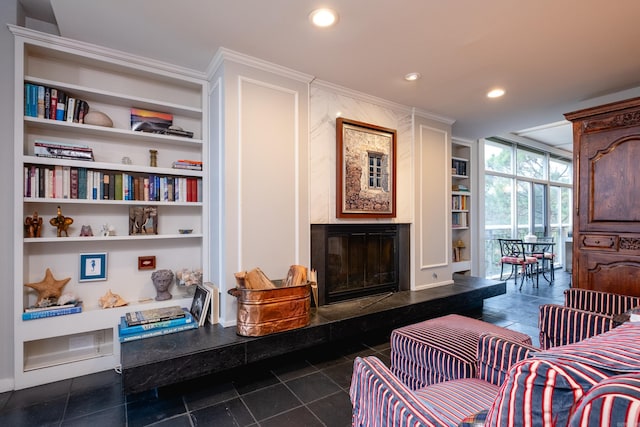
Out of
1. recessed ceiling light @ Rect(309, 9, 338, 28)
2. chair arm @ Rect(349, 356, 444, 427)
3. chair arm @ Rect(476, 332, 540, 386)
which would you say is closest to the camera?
chair arm @ Rect(349, 356, 444, 427)

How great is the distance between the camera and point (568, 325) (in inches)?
74.1

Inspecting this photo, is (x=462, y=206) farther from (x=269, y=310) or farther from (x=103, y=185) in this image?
(x=103, y=185)

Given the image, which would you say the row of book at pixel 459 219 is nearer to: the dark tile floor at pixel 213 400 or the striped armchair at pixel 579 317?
the striped armchair at pixel 579 317

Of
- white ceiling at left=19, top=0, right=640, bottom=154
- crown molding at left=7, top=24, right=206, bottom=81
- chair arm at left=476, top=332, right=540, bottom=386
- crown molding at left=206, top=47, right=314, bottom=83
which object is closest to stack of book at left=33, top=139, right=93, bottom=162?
crown molding at left=7, top=24, right=206, bottom=81

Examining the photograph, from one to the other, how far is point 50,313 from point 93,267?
401 millimetres

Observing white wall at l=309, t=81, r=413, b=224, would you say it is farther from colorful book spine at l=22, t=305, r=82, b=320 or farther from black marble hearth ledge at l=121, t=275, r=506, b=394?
colorful book spine at l=22, t=305, r=82, b=320

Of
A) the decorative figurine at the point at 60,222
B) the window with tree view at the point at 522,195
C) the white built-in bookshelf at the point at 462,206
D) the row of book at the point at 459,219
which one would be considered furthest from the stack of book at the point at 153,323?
the window with tree view at the point at 522,195

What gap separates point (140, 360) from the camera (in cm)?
180

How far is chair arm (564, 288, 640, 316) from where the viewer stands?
6.87ft

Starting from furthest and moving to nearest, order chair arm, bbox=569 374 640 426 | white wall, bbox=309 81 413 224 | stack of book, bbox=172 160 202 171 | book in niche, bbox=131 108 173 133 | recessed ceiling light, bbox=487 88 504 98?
recessed ceiling light, bbox=487 88 504 98 < white wall, bbox=309 81 413 224 < stack of book, bbox=172 160 202 171 < book in niche, bbox=131 108 173 133 < chair arm, bbox=569 374 640 426

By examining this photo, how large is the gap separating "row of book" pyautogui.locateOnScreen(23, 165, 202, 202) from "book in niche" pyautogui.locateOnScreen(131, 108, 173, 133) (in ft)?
1.27

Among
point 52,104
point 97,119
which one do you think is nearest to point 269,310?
point 97,119

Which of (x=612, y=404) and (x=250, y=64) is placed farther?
(x=250, y=64)

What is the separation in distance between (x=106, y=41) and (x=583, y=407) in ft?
10.00
